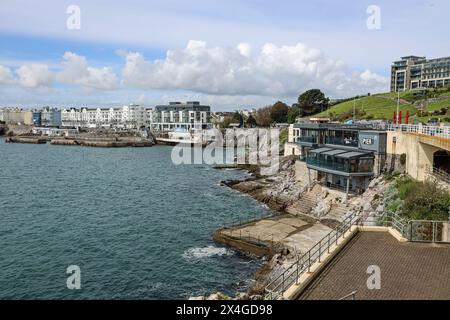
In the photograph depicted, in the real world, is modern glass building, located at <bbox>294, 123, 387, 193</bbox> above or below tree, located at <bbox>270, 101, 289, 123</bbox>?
below

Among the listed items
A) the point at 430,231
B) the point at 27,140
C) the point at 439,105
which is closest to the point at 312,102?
the point at 439,105

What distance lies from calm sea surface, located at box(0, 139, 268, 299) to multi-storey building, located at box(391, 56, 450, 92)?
123 m

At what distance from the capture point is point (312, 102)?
135 m

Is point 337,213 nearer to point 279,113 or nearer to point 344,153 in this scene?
point 344,153

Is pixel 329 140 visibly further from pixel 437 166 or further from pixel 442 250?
pixel 442 250

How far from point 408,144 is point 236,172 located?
1948 inches

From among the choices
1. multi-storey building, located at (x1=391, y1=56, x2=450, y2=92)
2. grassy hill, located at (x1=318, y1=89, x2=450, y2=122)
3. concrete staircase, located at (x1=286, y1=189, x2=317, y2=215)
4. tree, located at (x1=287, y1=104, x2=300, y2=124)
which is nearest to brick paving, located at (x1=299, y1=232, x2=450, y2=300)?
concrete staircase, located at (x1=286, y1=189, x2=317, y2=215)

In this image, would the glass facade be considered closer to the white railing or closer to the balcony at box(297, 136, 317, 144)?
the white railing

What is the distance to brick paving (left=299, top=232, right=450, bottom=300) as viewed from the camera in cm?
1666

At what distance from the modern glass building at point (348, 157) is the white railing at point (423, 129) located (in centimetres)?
180

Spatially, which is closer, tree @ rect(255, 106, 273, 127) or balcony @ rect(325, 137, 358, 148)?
balcony @ rect(325, 137, 358, 148)

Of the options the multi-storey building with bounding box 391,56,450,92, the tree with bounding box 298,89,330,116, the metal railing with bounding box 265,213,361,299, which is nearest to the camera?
the metal railing with bounding box 265,213,361,299

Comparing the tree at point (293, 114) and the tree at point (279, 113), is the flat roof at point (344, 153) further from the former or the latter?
the tree at point (279, 113)

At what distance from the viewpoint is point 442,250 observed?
21.8 meters
